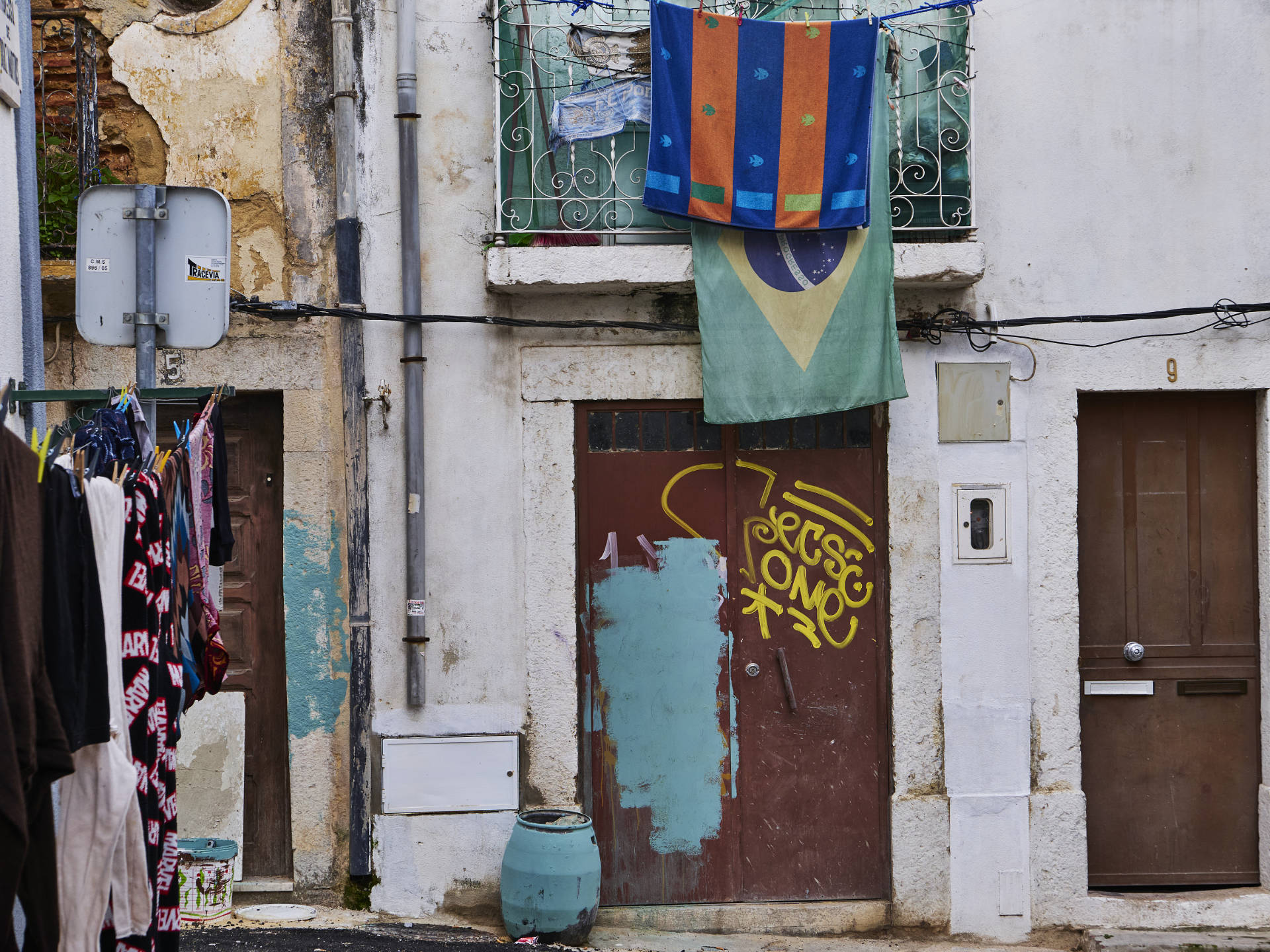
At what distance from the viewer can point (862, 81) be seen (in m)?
5.16

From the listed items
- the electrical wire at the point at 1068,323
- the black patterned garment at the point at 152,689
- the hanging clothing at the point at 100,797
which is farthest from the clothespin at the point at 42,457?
the electrical wire at the point at 1068,323

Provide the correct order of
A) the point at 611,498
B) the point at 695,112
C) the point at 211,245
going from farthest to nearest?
1. the point at 611,498
2. the point at 695,112
3. the point at 211,245

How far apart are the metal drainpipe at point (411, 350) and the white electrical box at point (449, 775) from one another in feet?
0.84

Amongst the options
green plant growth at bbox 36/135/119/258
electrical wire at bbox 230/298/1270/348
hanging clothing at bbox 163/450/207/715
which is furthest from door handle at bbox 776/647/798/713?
green plant growth at bbox 36/135/119/258

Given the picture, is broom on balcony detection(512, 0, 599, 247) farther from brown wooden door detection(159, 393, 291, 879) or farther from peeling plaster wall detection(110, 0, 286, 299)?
brown wooden door detection(159, 393, 291, 879)

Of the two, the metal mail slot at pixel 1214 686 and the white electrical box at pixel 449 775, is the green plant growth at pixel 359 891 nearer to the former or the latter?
the white electrical box at pixel 449 775

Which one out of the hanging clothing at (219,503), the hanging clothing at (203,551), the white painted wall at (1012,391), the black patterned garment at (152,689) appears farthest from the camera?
the white painted wall at (1012,391)

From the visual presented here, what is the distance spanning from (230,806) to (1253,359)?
5.52m

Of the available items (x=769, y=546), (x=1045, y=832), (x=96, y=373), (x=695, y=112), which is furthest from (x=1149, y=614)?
(x=96, y=373)

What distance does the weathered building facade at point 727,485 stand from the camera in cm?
533

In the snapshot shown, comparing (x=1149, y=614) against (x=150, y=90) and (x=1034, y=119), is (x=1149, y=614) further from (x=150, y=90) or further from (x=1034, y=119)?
(x=150, y=90)

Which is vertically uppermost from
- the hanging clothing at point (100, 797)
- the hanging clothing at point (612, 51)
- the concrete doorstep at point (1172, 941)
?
the hanging clothing at point (612, 51)

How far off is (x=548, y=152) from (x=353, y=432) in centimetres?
167

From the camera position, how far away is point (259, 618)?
550 cm
